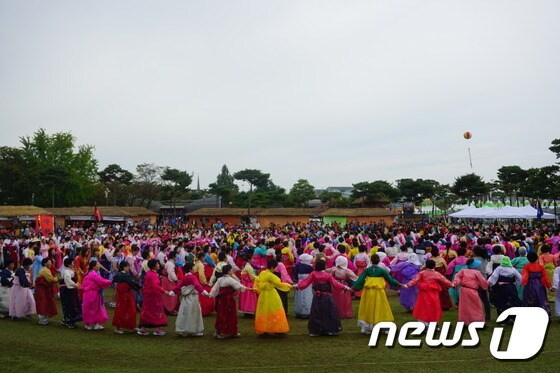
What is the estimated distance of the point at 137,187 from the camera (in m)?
71.8

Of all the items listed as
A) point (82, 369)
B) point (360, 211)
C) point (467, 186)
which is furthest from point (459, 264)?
point (467, 186)

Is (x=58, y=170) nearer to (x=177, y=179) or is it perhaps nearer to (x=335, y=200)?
(x=177, y=179)

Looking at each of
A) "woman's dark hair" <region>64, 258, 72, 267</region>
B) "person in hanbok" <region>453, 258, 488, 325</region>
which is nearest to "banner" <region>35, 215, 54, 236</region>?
"woman's dark hair" <region>64, 258, 72, 267</region>

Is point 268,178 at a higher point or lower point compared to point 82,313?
higher

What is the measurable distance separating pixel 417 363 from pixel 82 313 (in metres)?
7.54

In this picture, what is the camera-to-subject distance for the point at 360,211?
49.5 metres

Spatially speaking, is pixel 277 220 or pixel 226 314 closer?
pixel 226 314

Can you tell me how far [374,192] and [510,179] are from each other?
Result: 17928mm

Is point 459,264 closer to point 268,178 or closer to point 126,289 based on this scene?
point 126,289

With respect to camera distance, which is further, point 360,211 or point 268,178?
point 268,178

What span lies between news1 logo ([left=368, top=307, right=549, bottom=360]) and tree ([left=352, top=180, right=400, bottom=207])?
54.1m

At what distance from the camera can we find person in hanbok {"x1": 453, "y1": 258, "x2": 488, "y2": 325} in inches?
412

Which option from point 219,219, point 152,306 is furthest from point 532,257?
point 219,219

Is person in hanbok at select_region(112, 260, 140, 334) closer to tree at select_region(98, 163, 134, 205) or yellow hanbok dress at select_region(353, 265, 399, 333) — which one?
yellow hanbok dress at select_region(353, 265, 399, 333)
